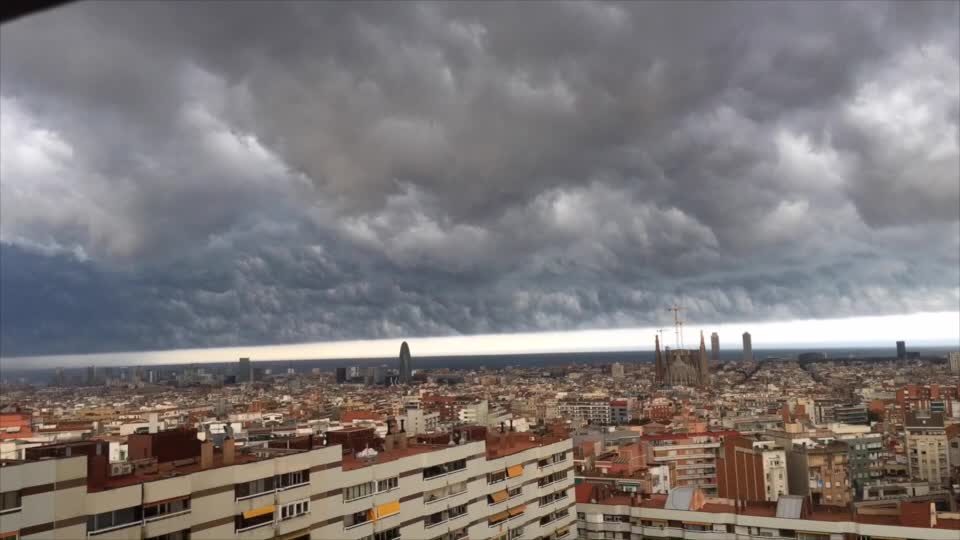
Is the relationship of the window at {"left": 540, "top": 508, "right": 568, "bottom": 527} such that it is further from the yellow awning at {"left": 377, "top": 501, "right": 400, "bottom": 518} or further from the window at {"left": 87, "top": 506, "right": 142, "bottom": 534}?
the window at {"left": 87, "top": 506, "right": 142, "bottom": 534}

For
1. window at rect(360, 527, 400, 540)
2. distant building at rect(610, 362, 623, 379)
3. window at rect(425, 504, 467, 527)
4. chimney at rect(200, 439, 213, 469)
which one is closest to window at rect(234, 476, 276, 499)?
chimney at rect(200, 439, 213, 469)

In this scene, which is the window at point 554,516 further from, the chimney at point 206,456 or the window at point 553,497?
the chimney at point 206,456

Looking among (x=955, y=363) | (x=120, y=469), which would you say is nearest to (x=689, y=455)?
(x=120, y=469)

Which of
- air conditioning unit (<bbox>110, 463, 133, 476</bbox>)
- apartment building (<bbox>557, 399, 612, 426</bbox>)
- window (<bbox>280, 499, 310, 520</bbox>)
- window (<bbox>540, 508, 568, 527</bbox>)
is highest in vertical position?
air conditioning unit (<bbox>110, 463, 133, 476</bbox>)

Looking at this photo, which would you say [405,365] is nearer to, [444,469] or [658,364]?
[658,364]

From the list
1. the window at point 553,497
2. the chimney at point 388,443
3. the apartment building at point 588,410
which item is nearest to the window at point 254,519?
the chimney at point 388,443

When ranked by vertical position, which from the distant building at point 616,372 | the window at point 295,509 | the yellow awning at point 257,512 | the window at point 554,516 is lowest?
the distant building at point 616,372
